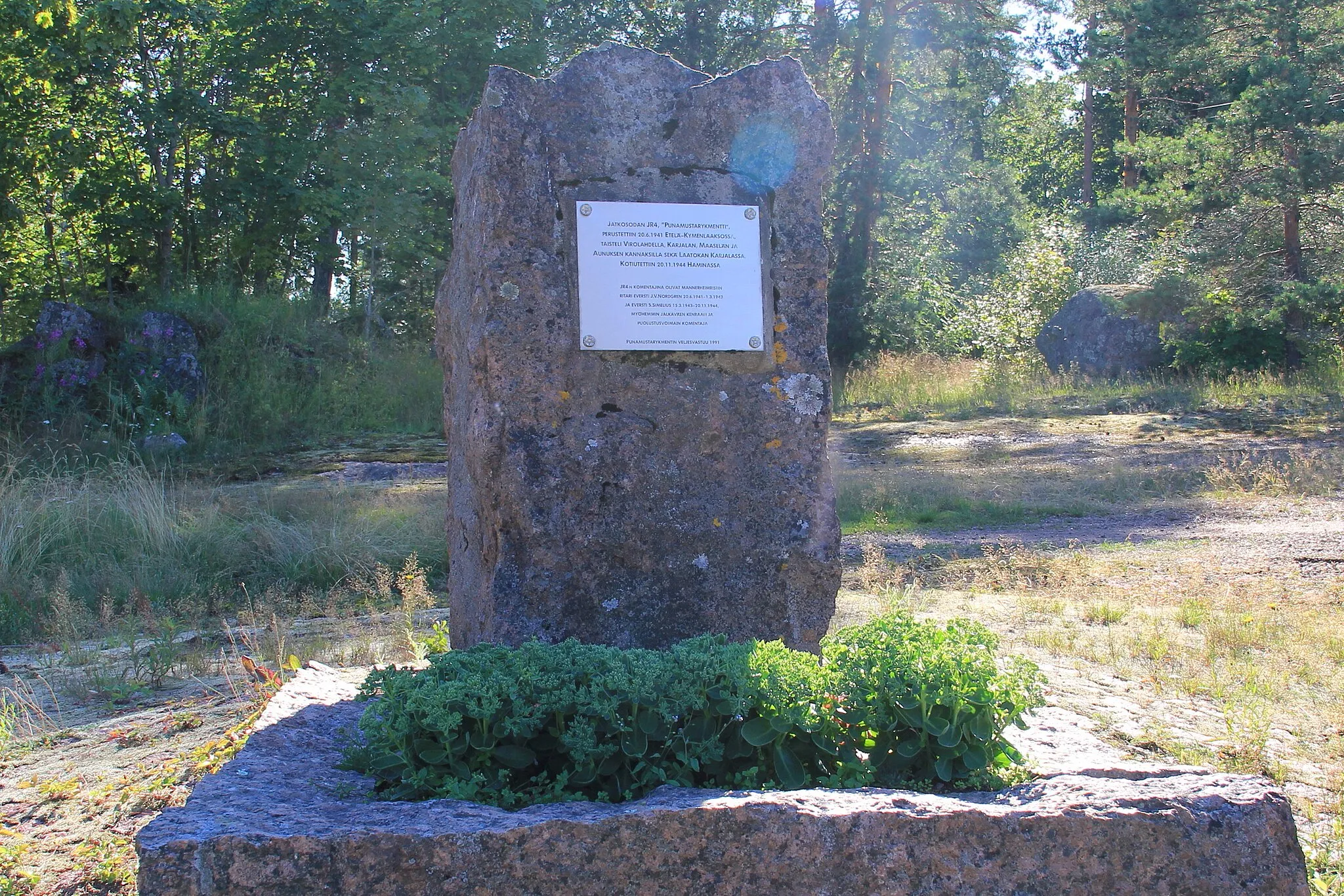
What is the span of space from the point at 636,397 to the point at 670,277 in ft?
1.57

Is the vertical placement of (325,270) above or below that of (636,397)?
above

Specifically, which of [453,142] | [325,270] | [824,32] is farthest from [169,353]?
[824,32]

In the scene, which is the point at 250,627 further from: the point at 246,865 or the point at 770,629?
the point at 246,865

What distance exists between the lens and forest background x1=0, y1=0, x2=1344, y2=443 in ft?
52.7

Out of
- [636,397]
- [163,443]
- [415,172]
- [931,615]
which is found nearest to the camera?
[636,397]

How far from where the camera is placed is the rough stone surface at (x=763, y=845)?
2.34m

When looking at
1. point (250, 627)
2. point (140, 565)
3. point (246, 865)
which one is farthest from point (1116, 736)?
point (140, 565)

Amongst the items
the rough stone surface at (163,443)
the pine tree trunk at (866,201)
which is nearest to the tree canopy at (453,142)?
the pine tree trunk at (866,201)

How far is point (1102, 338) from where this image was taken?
770 inches

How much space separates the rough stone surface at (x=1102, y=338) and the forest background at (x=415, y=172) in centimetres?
46

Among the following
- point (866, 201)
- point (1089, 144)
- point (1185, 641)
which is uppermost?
point (1089, 144)

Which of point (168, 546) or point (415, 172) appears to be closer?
point (168, 546)

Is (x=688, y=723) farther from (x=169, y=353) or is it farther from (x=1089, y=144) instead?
(x=1089, y=144)

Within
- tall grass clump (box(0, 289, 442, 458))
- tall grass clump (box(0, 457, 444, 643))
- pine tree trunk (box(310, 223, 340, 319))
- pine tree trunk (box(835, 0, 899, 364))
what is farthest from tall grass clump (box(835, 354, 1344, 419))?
tall grass clump (box(0, 457, 444, 643))
